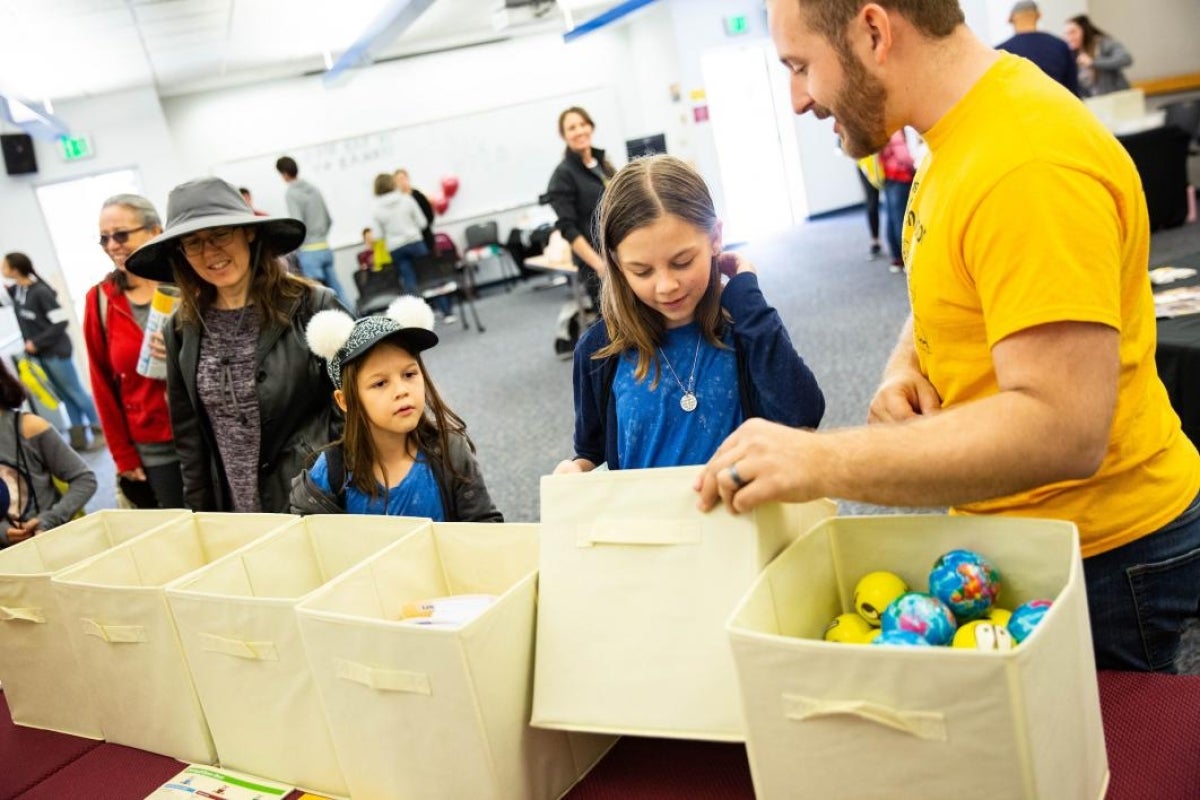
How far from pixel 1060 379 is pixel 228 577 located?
113 cm

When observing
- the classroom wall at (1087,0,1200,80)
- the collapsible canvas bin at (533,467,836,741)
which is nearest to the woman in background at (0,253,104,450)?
the collapsible canvas bin at (533,467,836,741)

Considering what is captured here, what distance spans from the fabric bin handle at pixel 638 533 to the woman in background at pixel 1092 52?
24.8 feet

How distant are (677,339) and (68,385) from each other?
7.88 m

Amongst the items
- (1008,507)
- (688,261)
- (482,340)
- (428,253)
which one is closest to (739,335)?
(688,261)

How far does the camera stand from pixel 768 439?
0.93 metres

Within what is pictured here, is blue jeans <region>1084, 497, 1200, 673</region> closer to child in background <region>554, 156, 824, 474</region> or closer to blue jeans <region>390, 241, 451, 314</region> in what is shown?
child in background <region>554, 156, 824, 474</region>

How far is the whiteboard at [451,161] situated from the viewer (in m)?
11.9

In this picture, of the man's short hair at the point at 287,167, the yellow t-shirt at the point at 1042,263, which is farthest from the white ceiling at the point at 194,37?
the yellow t-shirt at the point at 1042,263

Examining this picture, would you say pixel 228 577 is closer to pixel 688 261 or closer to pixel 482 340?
pixel 688 261

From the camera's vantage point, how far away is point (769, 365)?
5.30ft

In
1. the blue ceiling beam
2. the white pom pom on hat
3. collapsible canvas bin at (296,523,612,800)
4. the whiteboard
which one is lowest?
collapsible canvas bin at (296,523,612,800)

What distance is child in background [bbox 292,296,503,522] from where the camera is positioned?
6.32 ft

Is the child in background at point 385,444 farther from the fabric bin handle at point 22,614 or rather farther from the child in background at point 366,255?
the child in background at point 366,255

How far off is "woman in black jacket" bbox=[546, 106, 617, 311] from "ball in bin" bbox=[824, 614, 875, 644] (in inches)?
161
